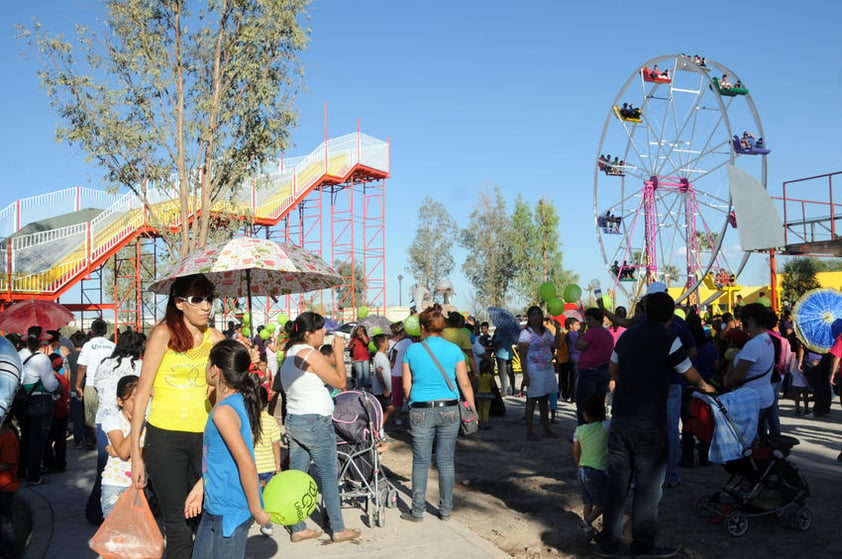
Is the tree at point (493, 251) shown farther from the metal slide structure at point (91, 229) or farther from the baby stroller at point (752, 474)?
the baby stroller at point (752, 474)

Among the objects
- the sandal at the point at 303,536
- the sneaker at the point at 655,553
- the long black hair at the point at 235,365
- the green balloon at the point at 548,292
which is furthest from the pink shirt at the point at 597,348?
the long black hair at the point at 235,365

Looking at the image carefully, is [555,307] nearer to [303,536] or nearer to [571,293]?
[571,293]

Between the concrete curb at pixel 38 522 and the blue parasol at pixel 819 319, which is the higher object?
the blue parasol at pixel 819 319

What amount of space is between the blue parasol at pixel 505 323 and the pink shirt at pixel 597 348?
14.3 ft

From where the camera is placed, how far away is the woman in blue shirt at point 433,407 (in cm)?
580

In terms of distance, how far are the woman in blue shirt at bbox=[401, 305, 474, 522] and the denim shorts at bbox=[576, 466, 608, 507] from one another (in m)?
1.11

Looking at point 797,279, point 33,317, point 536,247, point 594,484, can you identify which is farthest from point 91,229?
point 797,279

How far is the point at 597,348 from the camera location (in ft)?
28.0

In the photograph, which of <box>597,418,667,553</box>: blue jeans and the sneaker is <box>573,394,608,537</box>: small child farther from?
the sneaker

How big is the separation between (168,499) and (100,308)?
2221cm

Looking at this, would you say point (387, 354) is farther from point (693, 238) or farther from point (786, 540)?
point (693, 238)

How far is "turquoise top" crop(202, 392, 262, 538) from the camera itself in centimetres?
321

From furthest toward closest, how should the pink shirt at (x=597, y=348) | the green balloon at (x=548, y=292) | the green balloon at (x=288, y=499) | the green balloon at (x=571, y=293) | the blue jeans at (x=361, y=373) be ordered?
the green balloon at (x=571, y=293) → the green balloon at (x=548, y=292) → the blue jeans at (x=361, y=373) → the pink shirt at (x=597, y=348) → the green balloon at (x=288, y=499)

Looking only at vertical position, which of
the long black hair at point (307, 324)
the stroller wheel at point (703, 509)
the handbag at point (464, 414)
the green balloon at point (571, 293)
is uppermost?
the green balloon at point (571, 293)
